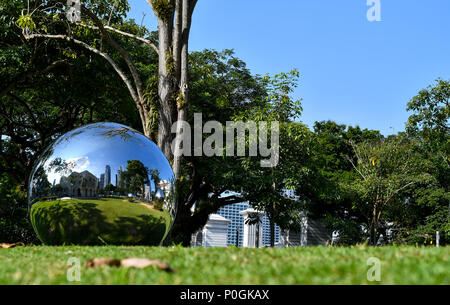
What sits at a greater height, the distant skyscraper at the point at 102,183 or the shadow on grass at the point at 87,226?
the distant skyscraper at the point at 102,183


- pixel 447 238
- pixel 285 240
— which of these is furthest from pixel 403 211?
pixel 285 240

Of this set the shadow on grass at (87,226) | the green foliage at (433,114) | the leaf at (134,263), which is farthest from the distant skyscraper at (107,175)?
the green foliage at (433,114)

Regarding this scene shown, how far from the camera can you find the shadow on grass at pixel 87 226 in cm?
584

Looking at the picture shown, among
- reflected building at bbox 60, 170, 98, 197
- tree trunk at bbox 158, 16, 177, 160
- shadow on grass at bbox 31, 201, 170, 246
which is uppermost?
tree trunk at bbox 158, 16, 177, 160

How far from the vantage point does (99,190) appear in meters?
5.91

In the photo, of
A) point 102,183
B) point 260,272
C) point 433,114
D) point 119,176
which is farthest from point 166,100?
point 433,114

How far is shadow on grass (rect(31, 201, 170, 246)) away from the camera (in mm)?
5844

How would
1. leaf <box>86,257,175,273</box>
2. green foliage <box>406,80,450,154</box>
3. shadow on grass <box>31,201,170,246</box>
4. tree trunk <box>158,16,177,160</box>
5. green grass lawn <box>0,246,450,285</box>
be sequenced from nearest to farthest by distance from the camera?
1. green grass lawn <box>0,246,450,285</box>
2. leaf <box>86,257,175,273</box>
3. shadow on grass <box>31,201,170,246</box>
4. tree trunk <box>158,16,177,160</box>
5. green foliage <box>406,80,450,154</box>

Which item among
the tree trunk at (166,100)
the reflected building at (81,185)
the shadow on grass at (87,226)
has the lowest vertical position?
the shadow on grass at (87,226)

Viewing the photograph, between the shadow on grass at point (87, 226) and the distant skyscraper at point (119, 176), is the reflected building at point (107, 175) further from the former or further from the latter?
the shadow on grass at point (87, 226)

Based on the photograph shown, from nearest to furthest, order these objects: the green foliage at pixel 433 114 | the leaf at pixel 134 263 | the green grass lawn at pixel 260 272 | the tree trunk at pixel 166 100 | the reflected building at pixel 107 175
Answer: the green grass lawn at pixel 260 272 → the leaf at pixel 134 263 → the reflected building at pixel 107 175 → the tree trunk at pixel 166 100 → the green foliage at pixel 433 114

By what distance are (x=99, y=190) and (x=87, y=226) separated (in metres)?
0.52

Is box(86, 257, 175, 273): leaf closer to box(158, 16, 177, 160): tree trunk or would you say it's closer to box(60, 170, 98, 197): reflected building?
box(60, 170, 98, 197): reflected building

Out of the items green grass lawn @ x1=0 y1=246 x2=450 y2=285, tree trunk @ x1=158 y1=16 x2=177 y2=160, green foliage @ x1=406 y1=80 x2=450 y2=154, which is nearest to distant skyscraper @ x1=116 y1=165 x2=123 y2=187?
green grass lawn @ x1=0 y1=246 x2=450 y2=285
